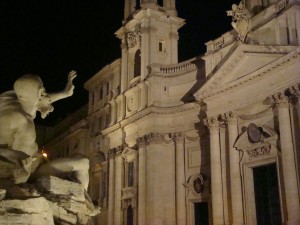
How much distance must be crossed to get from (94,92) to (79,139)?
15.2 feet

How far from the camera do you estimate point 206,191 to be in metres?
23.9

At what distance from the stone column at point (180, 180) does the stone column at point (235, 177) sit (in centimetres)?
458

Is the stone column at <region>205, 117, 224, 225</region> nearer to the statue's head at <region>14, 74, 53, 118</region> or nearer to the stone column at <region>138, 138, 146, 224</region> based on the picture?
the stone column at <region>138, 138, 146, 224</region>

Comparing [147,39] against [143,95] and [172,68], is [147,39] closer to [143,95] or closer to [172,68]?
[172,68]

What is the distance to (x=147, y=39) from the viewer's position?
1134 inches

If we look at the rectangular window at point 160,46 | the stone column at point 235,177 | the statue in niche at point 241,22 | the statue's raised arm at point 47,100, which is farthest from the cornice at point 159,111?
the statue's raised arm at point 47,100

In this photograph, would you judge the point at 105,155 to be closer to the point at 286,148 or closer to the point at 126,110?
the point at 126,110

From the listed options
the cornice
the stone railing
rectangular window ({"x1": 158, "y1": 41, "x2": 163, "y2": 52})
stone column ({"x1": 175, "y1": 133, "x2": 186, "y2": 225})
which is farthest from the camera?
rectangular window ({"x1": 158, "y1": 41, "x2": 163, "y2": 52})

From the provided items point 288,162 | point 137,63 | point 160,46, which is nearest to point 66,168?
point 288,162

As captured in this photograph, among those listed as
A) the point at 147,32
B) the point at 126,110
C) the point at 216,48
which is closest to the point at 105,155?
the point at 126,110

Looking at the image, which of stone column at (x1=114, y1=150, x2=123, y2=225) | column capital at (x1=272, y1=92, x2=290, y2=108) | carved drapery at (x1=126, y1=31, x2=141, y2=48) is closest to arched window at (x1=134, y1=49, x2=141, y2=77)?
carved drapery at (x1=126, y1=31, x2=141, y2=48)

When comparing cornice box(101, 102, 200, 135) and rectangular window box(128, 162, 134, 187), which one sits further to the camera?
rectangular window box(128, 162, 134, 187)

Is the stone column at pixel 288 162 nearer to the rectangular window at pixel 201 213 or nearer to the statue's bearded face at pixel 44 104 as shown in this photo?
the rectangular window at pixel 201 213

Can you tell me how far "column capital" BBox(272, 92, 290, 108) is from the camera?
19109 mm
